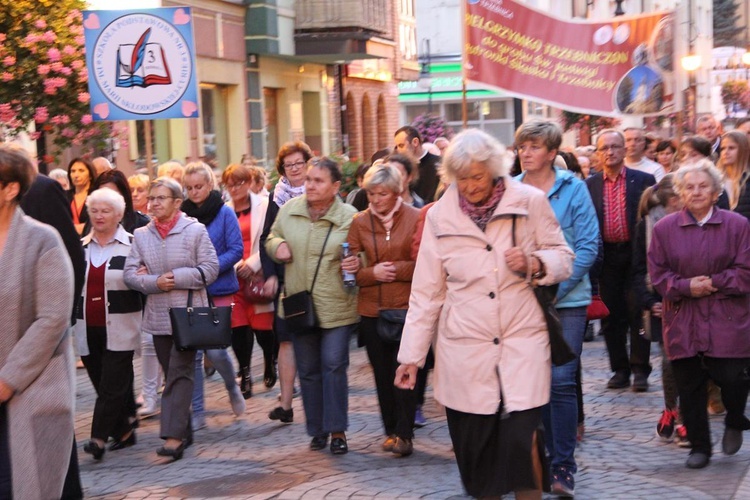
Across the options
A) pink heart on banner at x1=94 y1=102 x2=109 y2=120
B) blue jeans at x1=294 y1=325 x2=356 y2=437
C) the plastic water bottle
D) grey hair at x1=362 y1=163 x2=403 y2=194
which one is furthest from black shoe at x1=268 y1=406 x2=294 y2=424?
pink heart on banner at x1=94 y1=102 x2=109 y2=120

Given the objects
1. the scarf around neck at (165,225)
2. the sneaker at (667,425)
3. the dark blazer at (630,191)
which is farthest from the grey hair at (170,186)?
the sneaker at (667,425)

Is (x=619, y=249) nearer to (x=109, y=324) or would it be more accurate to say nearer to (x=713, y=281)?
(x=713, y=281)

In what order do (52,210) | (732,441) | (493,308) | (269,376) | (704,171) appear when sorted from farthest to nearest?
(269,376) < (732,441) < (704,171) < (52,210) < (493,308)

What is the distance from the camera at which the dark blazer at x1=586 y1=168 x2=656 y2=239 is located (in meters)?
10.3

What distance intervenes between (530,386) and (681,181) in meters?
2.52

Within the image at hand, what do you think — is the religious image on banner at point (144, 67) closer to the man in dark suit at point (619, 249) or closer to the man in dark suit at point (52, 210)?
the man in dark suit at point (619, 249)

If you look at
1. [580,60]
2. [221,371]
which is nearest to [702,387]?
[221,371]

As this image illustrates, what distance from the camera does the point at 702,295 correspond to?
7785mm

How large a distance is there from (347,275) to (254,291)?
2.27 metres

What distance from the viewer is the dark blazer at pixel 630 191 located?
10.3 meters

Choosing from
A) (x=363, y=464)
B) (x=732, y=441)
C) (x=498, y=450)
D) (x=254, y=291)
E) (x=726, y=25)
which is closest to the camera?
(x=498, y=450)

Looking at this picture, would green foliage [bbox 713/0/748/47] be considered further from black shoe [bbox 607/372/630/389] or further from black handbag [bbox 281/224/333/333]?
black handbag [bbox 281/224/333/333]

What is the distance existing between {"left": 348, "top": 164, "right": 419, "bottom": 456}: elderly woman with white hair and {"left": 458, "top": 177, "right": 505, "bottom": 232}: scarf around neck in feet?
8.00

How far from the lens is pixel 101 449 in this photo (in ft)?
28.1
